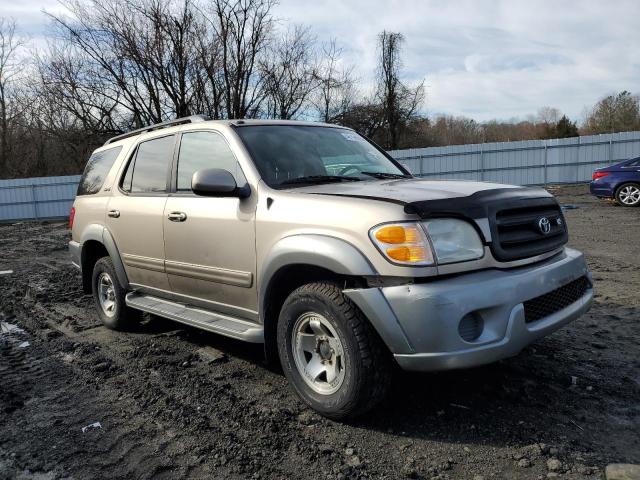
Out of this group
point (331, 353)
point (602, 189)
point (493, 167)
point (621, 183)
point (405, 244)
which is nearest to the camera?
point (405, 244)

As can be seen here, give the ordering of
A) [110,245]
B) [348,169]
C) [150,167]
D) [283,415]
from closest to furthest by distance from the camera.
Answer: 1. [283,415]
2. [348,169]
3. [150,167]
4. [110,245]

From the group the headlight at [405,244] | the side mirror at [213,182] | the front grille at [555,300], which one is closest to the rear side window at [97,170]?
the side mirror at [213,182]

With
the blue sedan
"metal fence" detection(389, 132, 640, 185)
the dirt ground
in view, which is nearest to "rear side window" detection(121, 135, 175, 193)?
the dirt ground

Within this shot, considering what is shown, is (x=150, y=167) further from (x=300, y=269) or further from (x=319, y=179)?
(x=300, y=269)

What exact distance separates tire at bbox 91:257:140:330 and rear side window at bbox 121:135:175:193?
89 centimetres

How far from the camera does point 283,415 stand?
318 cm

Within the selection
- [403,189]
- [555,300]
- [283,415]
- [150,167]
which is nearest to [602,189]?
[555,300]

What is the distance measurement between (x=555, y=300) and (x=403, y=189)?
3.72ft

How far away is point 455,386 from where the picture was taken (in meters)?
3.48

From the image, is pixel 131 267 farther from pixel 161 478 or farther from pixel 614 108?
pixel 614 108

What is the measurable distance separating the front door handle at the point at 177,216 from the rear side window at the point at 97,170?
1625 mm

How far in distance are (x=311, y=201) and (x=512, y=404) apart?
69.2 inches

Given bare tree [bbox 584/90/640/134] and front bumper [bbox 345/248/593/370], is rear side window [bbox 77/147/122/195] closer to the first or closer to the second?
front bumper [bbox 345/248/593/370]

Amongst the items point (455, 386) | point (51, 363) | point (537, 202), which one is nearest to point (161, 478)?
point (455, 386)
